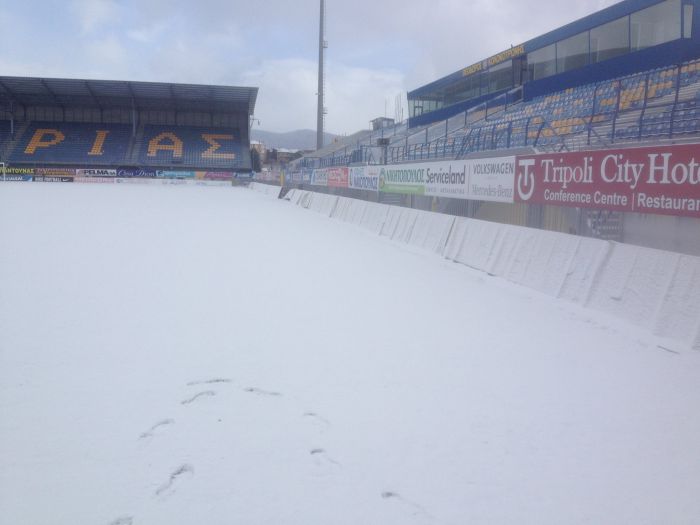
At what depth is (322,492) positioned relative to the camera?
3.48 meters

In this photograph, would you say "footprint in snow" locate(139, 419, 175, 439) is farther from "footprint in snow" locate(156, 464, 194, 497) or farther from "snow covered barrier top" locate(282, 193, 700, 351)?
"snow covered barrier top" locate(282, 193, 700, 351)

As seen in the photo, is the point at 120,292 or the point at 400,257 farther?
the point at 400,257

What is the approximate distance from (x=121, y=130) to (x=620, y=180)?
65.6 meters

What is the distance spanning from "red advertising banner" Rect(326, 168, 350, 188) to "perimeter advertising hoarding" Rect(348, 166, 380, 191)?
0.57 meters

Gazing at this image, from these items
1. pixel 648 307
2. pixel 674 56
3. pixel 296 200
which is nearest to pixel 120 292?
pixel 648 307

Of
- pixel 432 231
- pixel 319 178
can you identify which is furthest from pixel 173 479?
pixel 319 178

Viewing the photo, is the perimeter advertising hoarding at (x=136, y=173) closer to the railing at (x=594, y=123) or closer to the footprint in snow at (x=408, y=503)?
the railing at (x=594, y=123)

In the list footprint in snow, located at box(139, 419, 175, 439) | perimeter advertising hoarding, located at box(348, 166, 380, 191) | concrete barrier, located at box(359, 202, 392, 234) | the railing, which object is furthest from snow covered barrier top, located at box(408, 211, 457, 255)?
Result: footprint in snow, located at box(139, 419, 175, 439)

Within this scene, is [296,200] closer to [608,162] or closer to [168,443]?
[608,162]

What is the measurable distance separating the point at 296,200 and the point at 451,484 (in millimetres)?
33630

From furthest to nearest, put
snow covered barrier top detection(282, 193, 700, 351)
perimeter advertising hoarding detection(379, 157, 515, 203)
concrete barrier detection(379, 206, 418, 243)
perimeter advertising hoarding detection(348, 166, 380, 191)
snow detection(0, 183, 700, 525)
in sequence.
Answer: perimeter advertising hoarding detection(348, 166, 380, 191), concrete barrier detection(379, 206, 418, 243), perimeter advertising hoarding detection(379, 157, 515, 203), snow covered barrier top detection(282, 193, 700, 351), snow detection(0, 183, 700, 525)

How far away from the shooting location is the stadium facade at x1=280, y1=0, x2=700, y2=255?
8.59 meters

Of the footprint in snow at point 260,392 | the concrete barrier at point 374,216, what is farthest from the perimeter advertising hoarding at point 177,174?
the footprint in snow at point 260,392

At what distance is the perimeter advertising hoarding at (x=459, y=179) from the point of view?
40.8 ft
